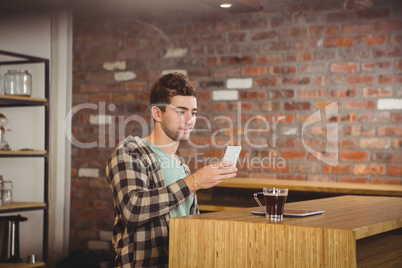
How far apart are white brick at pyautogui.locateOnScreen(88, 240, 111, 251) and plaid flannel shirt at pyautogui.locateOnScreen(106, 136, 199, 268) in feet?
7.96

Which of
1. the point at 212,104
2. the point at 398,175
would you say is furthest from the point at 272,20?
the point at 398,175

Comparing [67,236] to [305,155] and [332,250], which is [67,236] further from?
[332,250]

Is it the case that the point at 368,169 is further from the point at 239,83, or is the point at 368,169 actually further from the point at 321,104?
the point at 239,83

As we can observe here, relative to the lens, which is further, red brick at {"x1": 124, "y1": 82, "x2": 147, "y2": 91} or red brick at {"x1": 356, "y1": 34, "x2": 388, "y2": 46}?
red brick at {"x1": 124, "y1": 82, "x2": 147, "y2": 91}

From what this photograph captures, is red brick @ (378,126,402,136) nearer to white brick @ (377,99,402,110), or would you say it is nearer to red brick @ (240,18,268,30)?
white brick @ (377,99,402,110)

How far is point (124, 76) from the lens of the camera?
440 centimetres

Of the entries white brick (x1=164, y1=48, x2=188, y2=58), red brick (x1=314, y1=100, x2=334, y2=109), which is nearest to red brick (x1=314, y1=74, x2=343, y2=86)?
red brick (x1=314, y1=100, x2=334, y2=109)

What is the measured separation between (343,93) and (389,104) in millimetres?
301

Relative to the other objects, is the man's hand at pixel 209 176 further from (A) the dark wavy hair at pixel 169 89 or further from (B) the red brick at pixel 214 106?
(B) the red brick at pixel 214 106

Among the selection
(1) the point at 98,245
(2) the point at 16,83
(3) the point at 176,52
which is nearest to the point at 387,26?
(3) the point at 176,52

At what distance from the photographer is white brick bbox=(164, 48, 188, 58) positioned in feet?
13.7

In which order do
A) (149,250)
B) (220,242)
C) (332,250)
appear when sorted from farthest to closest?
1. (149,250)
2. (220,242)
3. (332,250)

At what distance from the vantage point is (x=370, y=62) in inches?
140

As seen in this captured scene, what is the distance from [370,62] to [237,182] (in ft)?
3.82
